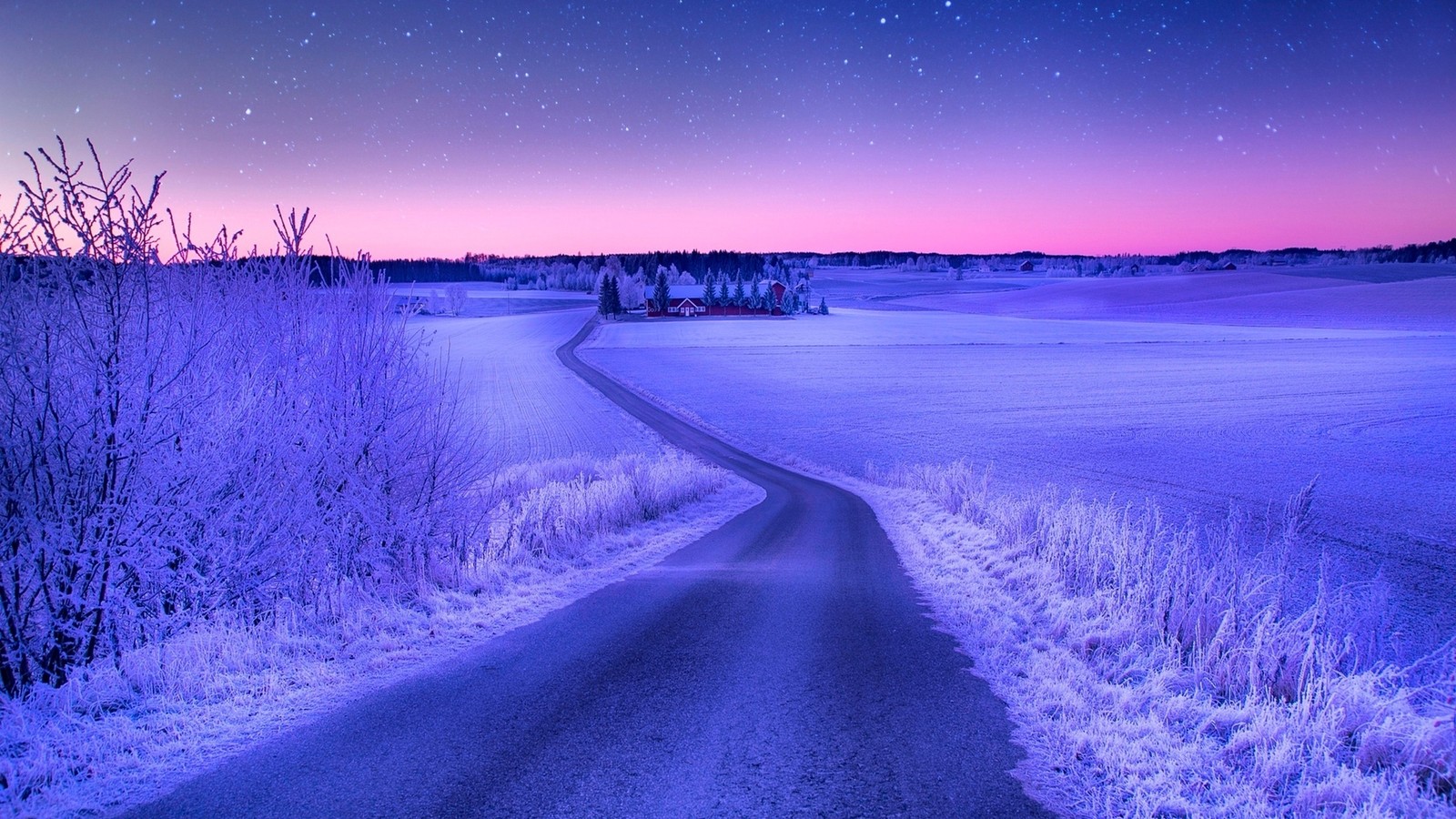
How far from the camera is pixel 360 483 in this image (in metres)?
9.96

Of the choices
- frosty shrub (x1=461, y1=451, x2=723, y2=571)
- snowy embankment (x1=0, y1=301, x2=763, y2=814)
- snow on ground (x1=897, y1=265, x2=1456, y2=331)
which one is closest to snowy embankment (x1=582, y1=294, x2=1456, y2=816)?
snowy embankment (x1=0, y1=301, x2=763, y2=814)

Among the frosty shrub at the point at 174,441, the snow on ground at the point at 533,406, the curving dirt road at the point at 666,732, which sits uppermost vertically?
the frosty shrub at the point at 174,441

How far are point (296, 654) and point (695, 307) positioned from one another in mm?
124832

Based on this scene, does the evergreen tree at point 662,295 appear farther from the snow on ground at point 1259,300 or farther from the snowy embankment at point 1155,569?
the snowy embankment at point 1155,569

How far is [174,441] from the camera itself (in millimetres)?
7531

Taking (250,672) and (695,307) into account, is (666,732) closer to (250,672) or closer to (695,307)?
(250,672)

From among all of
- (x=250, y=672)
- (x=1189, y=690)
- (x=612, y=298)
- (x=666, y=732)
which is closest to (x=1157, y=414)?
(x=1189, y=690)

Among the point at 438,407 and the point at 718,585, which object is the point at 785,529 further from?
the point at 438,407

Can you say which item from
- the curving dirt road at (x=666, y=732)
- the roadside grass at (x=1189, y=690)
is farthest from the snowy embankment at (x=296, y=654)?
the roadside grass at (x=1189, y=690)

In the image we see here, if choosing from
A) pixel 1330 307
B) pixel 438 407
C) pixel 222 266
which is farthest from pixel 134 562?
pixel 1330 307

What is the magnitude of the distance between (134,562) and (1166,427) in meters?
32.8

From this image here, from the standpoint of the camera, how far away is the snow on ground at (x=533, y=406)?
2950 centimetres

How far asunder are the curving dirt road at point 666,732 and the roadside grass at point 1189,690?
51 cm

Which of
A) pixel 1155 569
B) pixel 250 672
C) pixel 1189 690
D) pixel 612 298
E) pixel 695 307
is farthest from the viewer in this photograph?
pixel 695 307
